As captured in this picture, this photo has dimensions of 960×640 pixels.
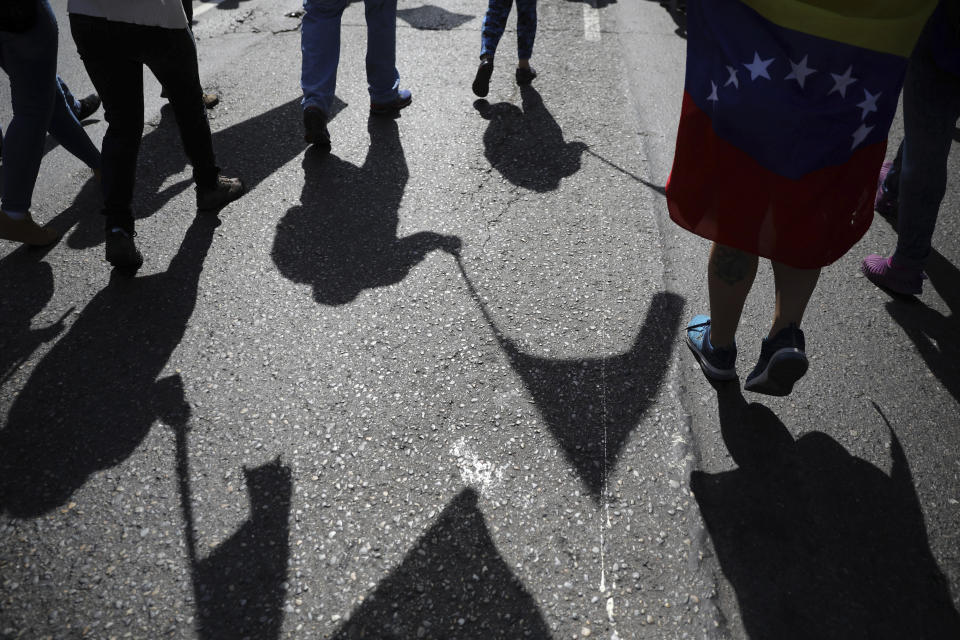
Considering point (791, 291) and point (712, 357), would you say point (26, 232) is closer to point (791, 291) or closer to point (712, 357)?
point (712, 357)

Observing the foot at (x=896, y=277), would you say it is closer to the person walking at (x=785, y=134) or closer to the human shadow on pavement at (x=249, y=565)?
the person walking at (x=785, y=134)

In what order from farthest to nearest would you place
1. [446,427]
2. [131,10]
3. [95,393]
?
1. [131,10]
2. [95,393]
3. [446,427]

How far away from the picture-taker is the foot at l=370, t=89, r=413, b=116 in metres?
4.32

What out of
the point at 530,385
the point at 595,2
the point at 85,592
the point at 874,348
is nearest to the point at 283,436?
the point at 85,592

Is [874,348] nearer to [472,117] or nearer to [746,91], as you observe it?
[746,91]

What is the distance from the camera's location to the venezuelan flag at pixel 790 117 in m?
1.59

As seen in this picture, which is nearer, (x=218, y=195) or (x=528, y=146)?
(x=218, y=195)

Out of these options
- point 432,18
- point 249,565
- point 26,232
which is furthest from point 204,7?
point 249,565

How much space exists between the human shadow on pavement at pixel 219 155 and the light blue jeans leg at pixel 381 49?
404mm

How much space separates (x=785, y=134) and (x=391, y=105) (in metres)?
3.16

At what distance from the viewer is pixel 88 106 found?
168 inches

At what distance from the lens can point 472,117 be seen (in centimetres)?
436

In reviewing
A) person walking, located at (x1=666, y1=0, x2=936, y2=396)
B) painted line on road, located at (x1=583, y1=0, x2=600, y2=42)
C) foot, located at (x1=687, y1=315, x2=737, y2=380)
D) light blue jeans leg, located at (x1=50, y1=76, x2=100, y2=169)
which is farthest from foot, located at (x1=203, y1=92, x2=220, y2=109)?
foot, located at (x1=687, y1=315, x2=737, y2=380)

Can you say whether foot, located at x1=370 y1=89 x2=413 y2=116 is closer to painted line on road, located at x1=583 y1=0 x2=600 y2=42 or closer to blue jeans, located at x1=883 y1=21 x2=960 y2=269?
painted line on road, located at x1=583 y1=0 x2=600 y2=42
